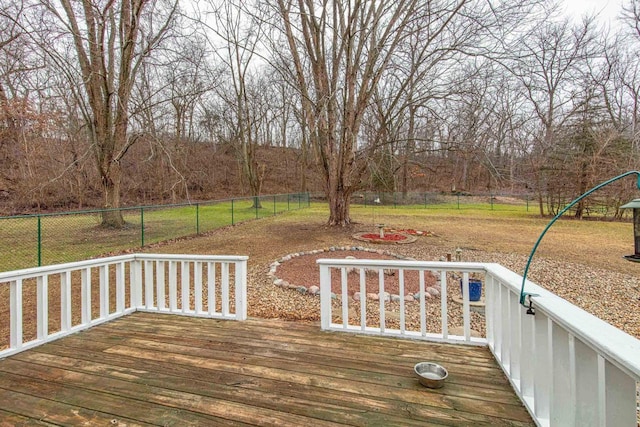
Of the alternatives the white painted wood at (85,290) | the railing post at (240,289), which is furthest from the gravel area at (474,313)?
the white painted wood at (85,290)

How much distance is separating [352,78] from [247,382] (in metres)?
8.65

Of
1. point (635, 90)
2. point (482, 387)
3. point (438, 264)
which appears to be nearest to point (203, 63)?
point (438, 264)

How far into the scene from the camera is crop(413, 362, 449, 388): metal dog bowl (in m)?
1.83

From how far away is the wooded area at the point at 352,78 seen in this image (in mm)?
7172

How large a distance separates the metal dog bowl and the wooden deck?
0.13ft

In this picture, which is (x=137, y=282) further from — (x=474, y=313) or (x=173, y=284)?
(x=474, y=313)

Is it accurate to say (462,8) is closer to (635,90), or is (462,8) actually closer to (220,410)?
(220,410)

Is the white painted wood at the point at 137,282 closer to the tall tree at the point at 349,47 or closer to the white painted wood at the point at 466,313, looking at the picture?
the white painted wood at the point at 466,313

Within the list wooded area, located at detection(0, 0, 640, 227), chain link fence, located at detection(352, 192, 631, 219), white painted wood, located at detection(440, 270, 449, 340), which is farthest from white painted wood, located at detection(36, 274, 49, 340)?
chain link fence, located at detection(352, 192, 631, 219)

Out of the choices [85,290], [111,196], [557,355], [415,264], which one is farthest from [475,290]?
[111,196]

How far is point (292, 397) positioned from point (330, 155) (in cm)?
846

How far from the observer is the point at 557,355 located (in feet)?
4.50

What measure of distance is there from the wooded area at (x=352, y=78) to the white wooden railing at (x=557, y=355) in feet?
19.5

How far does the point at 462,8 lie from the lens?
7.52 m
